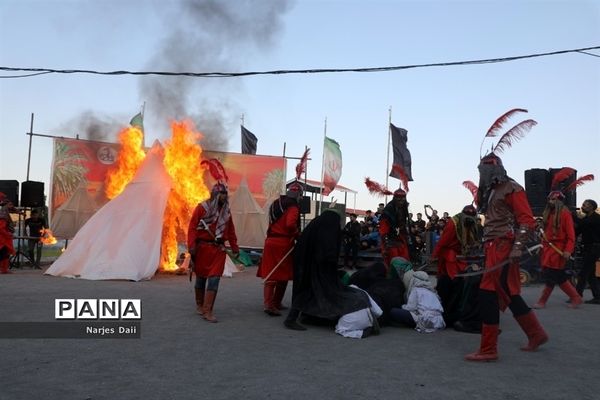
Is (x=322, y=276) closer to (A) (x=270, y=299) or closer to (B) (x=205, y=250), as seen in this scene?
(A) (x=270, y=299)

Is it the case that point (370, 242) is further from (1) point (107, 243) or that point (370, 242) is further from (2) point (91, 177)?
(2) point (91, 177)

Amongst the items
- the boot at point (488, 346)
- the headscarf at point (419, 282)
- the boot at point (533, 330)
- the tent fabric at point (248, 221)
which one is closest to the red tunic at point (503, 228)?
the boot at point (533, 330)

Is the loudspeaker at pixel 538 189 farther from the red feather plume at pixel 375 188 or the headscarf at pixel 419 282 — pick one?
the headscarf at pixel 419 282

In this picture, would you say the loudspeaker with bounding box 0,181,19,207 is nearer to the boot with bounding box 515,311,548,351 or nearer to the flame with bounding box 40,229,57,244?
the flame with bounding box 40,229,57,244

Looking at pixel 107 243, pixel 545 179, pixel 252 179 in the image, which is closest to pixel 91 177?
pixel 252 179

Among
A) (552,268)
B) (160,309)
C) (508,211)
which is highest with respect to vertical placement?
(508,211)

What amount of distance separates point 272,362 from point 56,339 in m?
2.29

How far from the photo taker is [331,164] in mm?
20812

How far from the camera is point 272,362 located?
14.3 feet

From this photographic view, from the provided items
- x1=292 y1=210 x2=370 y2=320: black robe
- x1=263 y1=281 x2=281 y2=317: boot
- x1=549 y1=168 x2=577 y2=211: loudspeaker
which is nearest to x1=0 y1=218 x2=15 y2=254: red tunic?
x1=263 y1=281 x2=281 y2=317: boot

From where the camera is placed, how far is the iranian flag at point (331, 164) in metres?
20.7

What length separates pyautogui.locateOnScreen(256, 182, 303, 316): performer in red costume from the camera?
6781mm

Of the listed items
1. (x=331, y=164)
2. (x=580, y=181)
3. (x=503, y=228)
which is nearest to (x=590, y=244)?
(x=580, y=181)

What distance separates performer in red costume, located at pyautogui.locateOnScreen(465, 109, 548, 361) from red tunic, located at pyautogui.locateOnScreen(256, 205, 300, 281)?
259 cm
